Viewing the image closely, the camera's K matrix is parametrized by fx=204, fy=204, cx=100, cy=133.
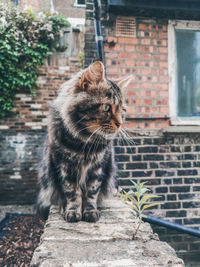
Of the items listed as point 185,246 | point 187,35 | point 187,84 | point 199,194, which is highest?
point 187,35

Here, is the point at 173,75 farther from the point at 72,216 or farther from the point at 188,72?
the point at 72,216

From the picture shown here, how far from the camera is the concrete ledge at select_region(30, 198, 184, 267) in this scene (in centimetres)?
92

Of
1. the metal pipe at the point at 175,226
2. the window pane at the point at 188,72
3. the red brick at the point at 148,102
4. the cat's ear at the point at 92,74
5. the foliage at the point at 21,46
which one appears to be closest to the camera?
the cat's ear at the point at 92,74

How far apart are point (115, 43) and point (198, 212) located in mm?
2887

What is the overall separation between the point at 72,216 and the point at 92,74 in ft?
3.25

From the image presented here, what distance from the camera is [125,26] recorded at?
3053 mm

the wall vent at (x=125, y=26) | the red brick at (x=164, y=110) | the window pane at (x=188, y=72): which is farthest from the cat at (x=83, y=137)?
the window pane at (x=188, y=72)

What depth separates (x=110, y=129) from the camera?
4.56 ft

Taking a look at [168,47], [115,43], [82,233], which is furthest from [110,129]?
[168,47]

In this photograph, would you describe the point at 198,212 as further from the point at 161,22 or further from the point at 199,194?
the point at 161,22

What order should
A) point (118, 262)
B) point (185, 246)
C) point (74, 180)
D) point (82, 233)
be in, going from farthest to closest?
point (185, 246)
point (74, 180)
point (82, 233)
point (118, 262)

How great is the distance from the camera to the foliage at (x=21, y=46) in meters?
4.09

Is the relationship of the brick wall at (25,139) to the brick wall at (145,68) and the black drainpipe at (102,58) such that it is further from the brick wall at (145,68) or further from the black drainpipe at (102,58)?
the brick wall at (145,68)

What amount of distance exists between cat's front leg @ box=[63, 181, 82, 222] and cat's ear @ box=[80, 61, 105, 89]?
76cm
